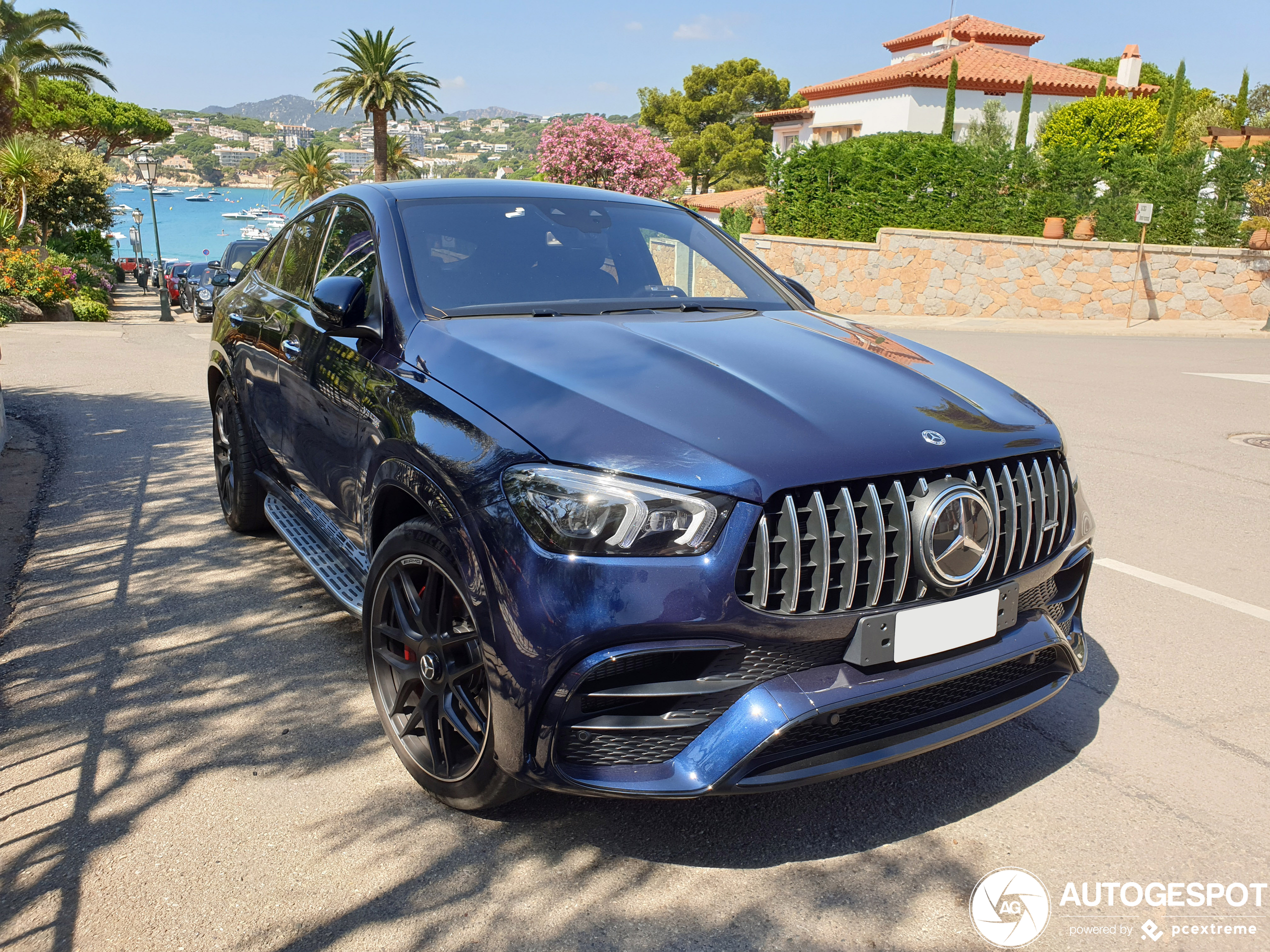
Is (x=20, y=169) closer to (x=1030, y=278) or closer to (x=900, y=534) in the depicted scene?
(x=1030, y=278)

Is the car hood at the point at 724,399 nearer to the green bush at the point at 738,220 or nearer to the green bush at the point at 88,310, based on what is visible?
the green bush at the point at 88,310

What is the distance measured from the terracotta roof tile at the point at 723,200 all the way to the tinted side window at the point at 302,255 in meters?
35.7

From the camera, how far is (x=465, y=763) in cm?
278

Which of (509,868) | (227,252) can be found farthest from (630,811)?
(227,252)

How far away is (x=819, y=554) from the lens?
7.64ft

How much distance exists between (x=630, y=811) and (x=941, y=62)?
50.3 meters

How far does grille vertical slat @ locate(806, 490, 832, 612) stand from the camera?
232cm

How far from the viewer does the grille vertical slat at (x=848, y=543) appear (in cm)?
235

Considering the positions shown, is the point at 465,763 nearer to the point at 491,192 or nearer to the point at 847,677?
the point at 847,677

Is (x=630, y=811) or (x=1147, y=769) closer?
(x=630, y=811)

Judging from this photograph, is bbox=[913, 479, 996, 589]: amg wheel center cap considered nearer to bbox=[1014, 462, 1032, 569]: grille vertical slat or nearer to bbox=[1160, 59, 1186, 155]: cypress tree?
bbox=[1014, 462, 1032, 569]: grille vertical slat

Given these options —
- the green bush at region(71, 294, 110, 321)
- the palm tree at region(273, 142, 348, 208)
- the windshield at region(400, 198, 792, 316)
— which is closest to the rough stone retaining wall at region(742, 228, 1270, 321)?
the green bush at region(71, 294, 110, 321)

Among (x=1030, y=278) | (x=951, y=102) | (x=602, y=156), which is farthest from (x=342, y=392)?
(x=951, y=102)

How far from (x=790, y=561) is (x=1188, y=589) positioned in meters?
3.39
